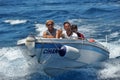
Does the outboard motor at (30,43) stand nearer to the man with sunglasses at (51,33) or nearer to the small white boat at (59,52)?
the small white boat at (59,52)

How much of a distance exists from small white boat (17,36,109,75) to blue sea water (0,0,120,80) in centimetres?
53

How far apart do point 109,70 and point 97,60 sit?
61 cm

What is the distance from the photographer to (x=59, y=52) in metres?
11.7

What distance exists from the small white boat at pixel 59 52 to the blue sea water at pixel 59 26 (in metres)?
0.53

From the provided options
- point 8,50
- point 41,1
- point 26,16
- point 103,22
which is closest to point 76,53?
point 8,50

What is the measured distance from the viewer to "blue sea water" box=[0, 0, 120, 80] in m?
13.4

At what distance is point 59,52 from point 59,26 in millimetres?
10759

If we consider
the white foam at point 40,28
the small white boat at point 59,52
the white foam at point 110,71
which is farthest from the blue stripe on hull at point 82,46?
the white foam at point 40,28

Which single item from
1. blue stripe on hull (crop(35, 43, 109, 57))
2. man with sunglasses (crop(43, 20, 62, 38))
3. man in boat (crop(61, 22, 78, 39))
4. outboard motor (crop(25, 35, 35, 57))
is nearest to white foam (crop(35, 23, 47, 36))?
blue stripe on hull (crop(35, 43, 109, 57))

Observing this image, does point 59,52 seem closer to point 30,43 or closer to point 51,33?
point 51,33

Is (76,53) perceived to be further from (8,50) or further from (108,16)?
(108,16)

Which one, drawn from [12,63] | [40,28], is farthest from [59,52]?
[40,28]

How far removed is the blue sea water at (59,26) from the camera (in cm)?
1343

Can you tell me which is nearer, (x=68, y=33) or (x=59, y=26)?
(x=68, y=33)
